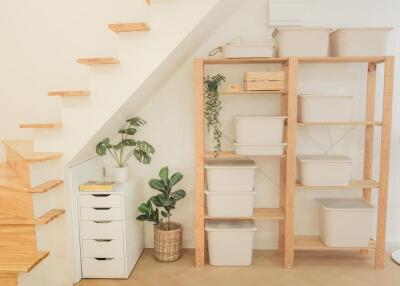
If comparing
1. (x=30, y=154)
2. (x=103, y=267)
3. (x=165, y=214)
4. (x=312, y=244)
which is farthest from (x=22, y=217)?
(x=312, y=244)

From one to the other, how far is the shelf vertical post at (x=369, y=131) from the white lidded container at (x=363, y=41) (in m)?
0.28

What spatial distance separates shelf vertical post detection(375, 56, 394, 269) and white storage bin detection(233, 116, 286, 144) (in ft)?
2.51

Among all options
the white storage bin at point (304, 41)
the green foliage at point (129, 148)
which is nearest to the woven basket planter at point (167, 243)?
the green foliage at point (129, 148)

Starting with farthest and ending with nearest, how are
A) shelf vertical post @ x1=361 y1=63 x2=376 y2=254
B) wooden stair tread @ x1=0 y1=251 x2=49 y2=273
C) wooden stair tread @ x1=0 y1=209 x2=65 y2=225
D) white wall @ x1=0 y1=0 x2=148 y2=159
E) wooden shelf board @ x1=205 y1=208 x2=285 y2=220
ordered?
white wall @ x1=0 y1=0 x2=148 y2=159, shelf vertical post @ x1=361 y1=63 x2=376 y2=254, wooden shelf board @ x1=205 y1=208 x2=285 y2=220, wooden stair tread @ x1=0 y1=209 x2=65 y2=225, wooden stair tread @ x1=0 y1=251 x2=49 y2=273

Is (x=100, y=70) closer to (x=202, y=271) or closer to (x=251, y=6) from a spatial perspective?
(x=251, y=6)

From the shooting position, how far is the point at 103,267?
2533mm

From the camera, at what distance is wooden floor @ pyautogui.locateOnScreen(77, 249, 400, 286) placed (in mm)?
2479

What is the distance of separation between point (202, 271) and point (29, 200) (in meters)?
1.37

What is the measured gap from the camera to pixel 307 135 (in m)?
2.98

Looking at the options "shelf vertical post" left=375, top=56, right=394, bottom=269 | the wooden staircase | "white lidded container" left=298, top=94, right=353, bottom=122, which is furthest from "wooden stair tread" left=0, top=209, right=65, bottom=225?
"shelf vertical post" left=375, top=56, right=394, bottom=269

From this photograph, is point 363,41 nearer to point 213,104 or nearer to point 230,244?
point 213,104

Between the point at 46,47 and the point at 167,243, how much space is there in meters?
2.06

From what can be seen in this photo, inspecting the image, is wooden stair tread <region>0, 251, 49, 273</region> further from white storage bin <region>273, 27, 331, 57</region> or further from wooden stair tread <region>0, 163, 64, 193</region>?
white storage bin <region>273, 27, 331, 57</region>

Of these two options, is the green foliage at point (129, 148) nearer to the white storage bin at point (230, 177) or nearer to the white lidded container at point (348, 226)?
the white storage bin at point (230, 177)
